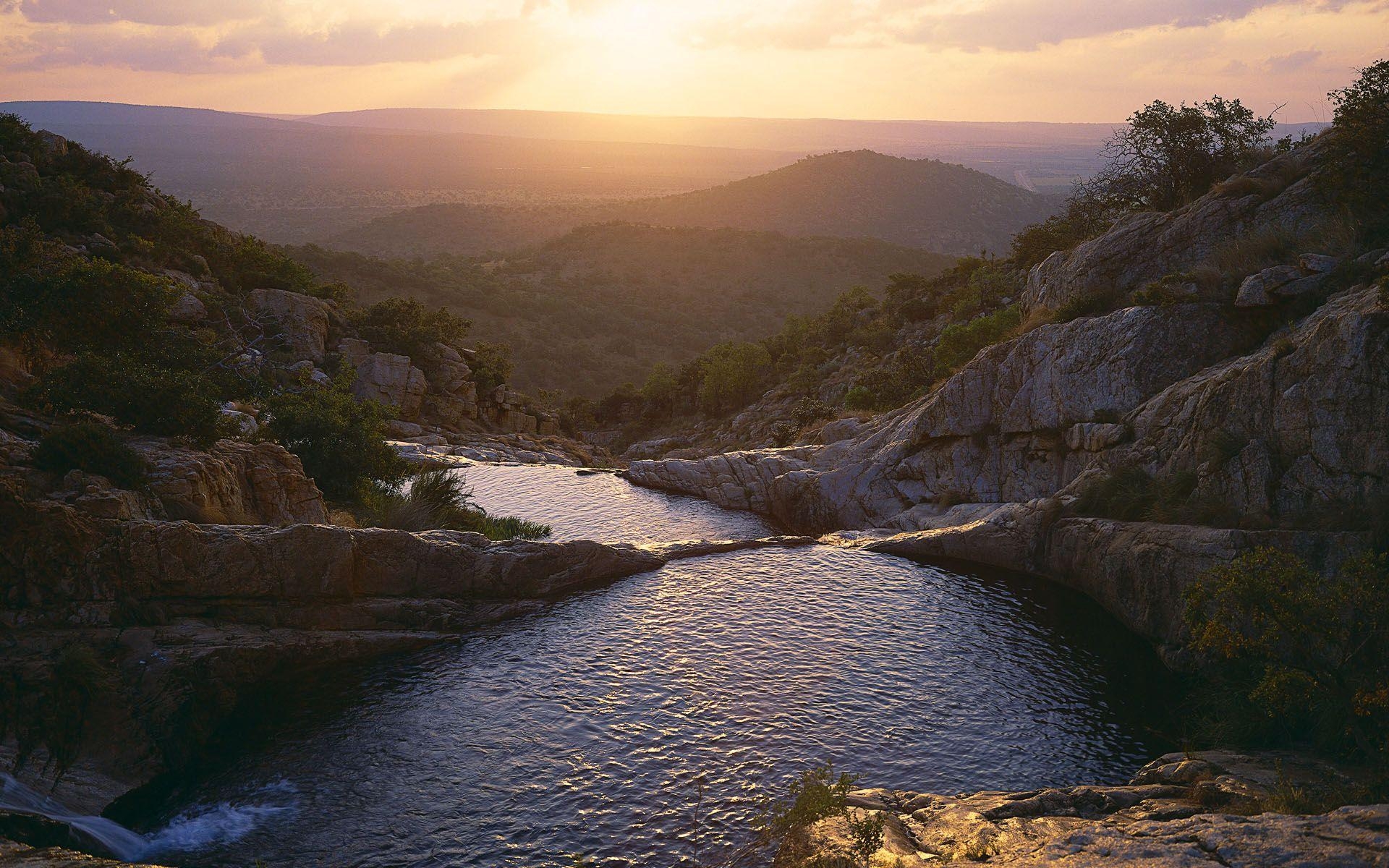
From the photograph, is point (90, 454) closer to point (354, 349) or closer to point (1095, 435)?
point (1095, 435)

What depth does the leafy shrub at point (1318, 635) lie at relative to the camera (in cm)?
1341

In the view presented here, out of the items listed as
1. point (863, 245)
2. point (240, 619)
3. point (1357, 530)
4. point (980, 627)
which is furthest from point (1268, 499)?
point (863, 245)

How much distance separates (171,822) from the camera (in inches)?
564

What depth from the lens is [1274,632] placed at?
13539 mm

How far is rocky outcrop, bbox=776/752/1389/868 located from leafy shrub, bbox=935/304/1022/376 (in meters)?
31.9

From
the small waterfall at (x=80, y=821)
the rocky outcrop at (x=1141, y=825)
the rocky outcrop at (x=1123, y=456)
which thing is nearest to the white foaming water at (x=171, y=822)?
the small waterfall at (x=80, y=821)

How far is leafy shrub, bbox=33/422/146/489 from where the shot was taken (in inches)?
740

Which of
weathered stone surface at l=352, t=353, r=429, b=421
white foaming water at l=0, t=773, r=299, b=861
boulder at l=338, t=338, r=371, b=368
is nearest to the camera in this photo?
white foaming water at l=0, t=773, r=299, b=861

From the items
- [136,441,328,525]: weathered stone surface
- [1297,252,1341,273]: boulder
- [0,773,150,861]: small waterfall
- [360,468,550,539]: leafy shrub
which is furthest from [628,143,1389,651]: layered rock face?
[0,773,150,861]: small waterfall

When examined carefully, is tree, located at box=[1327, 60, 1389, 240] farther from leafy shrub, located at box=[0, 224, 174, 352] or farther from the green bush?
leafy shrub, located at box=[0, 224, 174, 352]

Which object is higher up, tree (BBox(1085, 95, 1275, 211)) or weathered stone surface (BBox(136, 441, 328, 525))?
tree (BBox(1085, 95, 1275, 211))

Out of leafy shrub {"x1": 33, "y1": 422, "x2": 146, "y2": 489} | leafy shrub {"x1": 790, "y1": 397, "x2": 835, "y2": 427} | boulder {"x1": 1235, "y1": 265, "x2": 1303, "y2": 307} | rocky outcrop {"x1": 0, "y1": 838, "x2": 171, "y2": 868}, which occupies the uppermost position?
boulder {"x1": 1235, "y1": 265, "x2": 1303, "y2": 307}

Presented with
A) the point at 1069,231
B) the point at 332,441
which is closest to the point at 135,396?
the point at 332,441

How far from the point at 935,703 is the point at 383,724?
11.5 metres
